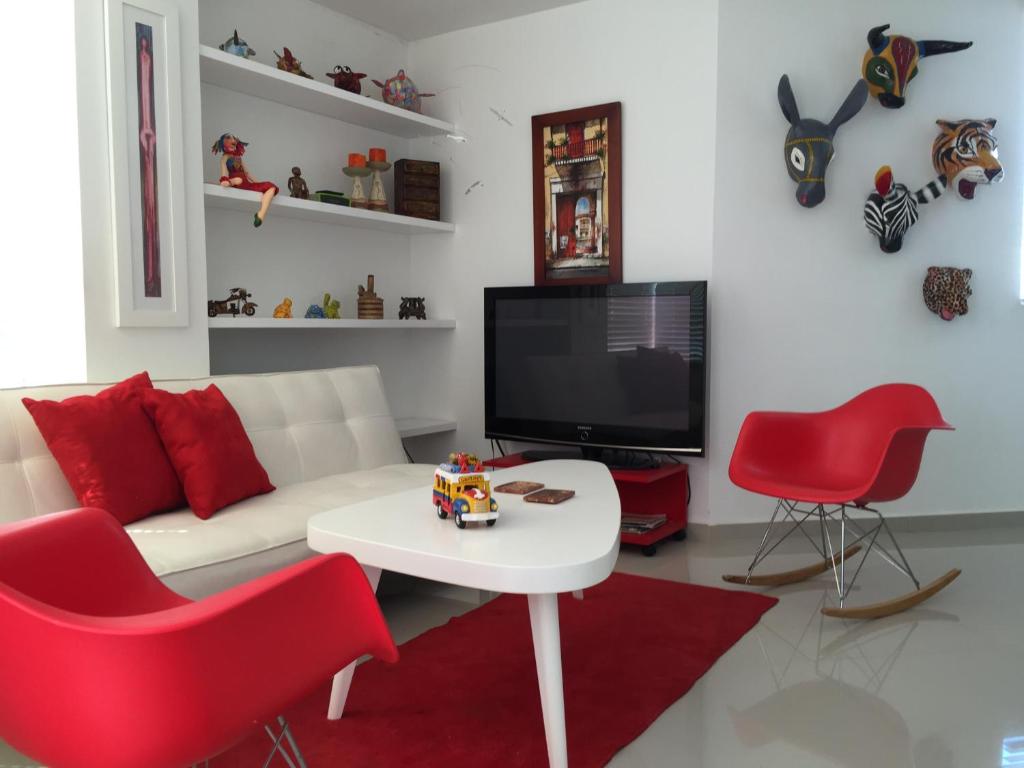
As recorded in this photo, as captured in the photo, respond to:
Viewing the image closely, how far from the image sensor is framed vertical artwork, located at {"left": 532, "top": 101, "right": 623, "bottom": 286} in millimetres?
4242

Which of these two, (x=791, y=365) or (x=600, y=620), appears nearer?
(x=600, y=620)

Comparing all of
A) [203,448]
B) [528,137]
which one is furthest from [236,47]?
[203,448]

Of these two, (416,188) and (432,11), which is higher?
(432,11)

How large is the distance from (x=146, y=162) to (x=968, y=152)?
3508mm

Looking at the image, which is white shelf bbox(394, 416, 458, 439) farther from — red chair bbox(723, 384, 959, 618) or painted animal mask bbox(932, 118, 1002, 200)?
painted animal mask bbox(932, 118, 1002, 200)

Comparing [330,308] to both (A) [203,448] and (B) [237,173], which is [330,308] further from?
(A) [203,448]

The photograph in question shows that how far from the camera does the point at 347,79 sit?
4168 mm

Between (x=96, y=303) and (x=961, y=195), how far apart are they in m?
3.75

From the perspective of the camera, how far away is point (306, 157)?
430cm

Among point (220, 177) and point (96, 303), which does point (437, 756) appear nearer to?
point (96, 303)

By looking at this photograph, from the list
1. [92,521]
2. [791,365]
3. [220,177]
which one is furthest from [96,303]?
[791,365]

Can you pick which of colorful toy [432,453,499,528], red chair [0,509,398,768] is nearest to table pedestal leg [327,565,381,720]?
colorful toy [432,453,499,528]

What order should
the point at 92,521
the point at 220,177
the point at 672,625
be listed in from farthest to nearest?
the point at 220,177
the point at 672,625
the point at 92,521

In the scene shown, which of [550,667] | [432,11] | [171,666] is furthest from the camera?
[432,11]
